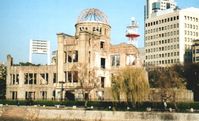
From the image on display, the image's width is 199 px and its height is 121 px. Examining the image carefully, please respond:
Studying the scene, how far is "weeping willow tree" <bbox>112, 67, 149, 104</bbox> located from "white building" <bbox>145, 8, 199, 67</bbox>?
85.8 meters

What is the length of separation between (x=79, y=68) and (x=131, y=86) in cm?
1683

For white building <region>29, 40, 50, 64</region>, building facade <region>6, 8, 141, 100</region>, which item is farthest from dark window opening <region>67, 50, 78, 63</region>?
white building <region>29, 40, 50, 64</region>

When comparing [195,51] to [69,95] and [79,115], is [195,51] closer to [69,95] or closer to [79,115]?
[69,95]

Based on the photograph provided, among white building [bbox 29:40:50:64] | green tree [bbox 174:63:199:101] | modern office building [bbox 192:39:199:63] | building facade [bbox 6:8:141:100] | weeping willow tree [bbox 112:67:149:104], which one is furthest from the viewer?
white building [bbox 29:40:50:64]

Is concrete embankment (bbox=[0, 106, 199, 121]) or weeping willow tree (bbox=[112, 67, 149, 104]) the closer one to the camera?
concrete embankment (bbox=[0, 106, 199, 121])

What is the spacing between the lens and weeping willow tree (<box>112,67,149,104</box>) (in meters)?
55.0

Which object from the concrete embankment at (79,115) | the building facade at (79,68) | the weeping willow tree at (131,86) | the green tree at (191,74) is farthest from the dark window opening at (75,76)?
the green tree at (191,74)

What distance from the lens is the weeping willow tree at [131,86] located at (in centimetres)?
5503

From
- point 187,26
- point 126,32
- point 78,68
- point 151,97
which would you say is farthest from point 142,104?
point 187,26

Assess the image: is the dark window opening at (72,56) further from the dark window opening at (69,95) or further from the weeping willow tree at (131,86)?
the weeping willow tree at (131,86)

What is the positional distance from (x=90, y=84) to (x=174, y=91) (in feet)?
53.4

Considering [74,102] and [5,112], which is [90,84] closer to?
[74,102]

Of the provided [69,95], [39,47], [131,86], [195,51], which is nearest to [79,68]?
[69,95]

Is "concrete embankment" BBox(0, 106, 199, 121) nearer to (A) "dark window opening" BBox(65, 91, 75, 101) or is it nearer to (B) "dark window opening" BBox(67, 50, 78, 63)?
(A) "dark window opening" BBox(65, 91, 75, 101)
